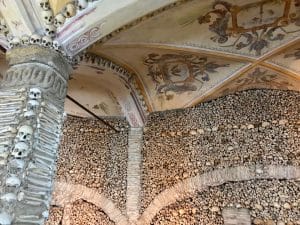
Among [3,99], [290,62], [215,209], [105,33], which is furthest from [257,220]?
[3,99]

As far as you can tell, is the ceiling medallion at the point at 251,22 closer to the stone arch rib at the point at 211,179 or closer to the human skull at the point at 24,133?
the stone arch rib at the point at 211,179

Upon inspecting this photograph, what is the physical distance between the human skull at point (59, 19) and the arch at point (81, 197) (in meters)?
2.70

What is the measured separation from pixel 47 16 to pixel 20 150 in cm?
87

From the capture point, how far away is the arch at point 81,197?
14.0 feet

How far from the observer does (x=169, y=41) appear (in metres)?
3.69

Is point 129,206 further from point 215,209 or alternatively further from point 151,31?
point 151,31

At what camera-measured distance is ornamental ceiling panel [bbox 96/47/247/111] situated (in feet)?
12.8

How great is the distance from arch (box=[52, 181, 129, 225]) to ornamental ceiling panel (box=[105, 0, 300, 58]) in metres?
1.99

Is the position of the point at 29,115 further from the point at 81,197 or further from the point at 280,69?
the point at 280,69

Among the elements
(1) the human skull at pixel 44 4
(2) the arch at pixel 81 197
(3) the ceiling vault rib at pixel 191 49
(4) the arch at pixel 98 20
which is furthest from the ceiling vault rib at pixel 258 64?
(1) the human skull at pixel 44 4

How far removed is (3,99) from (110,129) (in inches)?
111

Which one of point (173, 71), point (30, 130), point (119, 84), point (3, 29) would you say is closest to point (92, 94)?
point (119, 84)

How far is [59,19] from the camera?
86.4 inches

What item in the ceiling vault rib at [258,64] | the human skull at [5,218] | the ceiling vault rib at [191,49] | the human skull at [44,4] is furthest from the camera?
the ceiling vault rib at [258,64]
